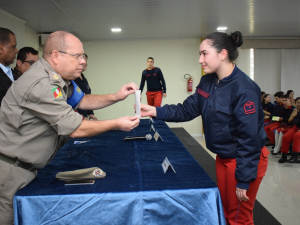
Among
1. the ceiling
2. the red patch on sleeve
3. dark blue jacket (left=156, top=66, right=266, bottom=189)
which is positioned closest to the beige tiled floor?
dark blue jacket (left=156, top=66, right=266, bottom=189)

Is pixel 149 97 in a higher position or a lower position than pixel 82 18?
lower

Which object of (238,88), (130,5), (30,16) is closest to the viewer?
(238,88)

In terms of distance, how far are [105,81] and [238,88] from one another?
21.5ft

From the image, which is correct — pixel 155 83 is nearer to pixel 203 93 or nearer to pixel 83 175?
pixel 203 93

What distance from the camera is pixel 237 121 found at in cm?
145

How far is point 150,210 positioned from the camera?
1.23 metres

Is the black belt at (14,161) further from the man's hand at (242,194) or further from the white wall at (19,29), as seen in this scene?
the white wall at (19,29)

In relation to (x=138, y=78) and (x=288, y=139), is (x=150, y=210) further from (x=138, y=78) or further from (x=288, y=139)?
(x=138, y=78)

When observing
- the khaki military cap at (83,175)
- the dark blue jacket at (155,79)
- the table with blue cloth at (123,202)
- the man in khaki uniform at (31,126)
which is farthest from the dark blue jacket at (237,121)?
the dark blue jacket at (155,79)

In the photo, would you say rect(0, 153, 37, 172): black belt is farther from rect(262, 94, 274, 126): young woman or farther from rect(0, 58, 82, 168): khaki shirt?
rect(262, 94, 274, 126): young woman

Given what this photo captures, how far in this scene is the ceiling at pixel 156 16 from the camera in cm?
423

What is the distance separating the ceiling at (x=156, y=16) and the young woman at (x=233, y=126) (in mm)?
2887

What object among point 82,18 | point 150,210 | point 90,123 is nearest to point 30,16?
point 82,18

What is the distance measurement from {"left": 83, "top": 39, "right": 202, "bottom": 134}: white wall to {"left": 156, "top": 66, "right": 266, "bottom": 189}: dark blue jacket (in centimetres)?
608
